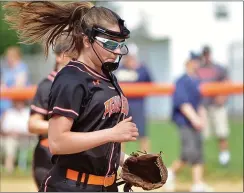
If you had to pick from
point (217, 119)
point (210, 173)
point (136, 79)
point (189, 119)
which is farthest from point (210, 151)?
point (189, 119)

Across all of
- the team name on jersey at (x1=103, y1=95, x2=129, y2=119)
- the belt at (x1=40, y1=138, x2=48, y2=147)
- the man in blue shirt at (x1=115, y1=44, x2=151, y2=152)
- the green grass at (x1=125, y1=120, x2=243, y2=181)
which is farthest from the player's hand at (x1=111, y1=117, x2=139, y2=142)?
the man in blue shirt at (x1=115, y1=44, x2=151, y2=152)

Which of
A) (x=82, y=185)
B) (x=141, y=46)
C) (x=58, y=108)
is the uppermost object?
(x=141, y=46)

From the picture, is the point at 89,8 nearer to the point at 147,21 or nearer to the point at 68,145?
the point at 68,145

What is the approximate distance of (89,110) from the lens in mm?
4176

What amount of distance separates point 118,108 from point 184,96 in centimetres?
654

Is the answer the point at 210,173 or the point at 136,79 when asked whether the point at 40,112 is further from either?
the point at 210,173

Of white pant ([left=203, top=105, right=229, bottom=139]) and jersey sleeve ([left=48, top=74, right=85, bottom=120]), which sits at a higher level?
white pant ([left=203, top=105, right=229, bottom=139])

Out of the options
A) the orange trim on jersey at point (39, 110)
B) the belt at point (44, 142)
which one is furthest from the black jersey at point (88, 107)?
the belt at point (44, 142)

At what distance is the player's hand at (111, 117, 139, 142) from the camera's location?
405 centimetres

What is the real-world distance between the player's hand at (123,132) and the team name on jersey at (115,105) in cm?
18

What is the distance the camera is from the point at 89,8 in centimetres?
459

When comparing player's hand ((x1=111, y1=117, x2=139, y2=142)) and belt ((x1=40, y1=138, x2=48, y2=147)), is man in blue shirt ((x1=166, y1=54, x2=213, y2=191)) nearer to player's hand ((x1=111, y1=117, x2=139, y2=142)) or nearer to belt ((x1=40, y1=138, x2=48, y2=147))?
belt ((x1=40, y1=138, x2=48, y2=147))

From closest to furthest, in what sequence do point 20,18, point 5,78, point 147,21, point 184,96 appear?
1. point 20,18
2. point 184,96
3. point 5,78
4. point 147,21

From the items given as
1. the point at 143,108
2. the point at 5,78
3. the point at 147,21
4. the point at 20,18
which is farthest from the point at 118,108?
the point at 147,21
